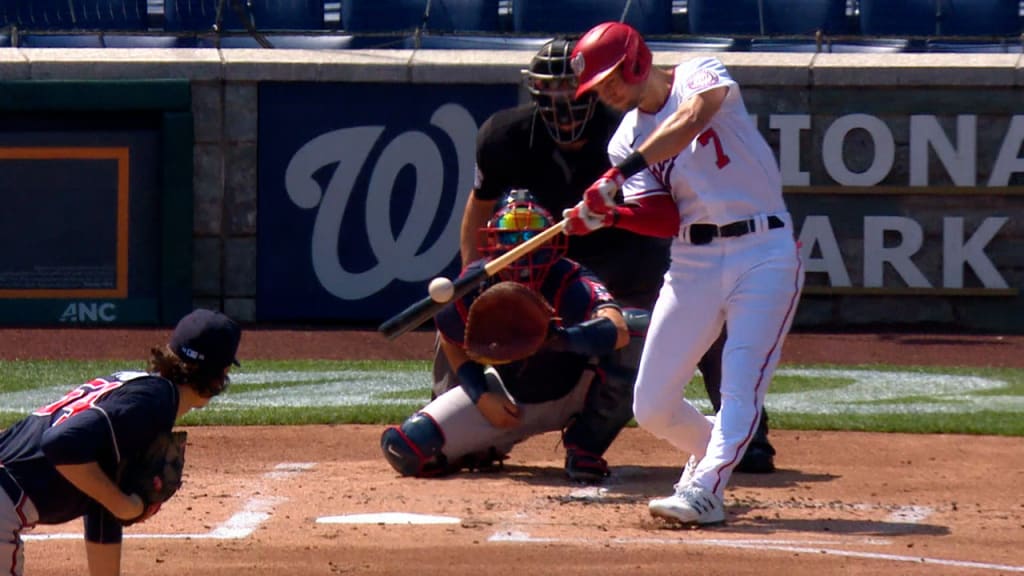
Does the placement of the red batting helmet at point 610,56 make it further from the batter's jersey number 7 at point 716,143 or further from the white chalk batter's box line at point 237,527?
the white chalk batter's box line at point 237,527

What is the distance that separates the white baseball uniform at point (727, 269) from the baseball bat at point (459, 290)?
1.60 feet

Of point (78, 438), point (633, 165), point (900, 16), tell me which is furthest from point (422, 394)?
point (900, 16)

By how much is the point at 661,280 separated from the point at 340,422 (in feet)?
6.99

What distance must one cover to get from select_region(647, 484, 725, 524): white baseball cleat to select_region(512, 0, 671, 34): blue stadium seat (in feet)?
33.0

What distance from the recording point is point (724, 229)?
5.16 meters

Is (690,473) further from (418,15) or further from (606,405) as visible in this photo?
(418,15)

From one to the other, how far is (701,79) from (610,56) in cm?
30

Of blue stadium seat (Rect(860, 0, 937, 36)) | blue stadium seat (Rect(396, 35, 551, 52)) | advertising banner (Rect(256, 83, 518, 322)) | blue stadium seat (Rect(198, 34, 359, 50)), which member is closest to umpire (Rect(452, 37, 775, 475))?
advertising banner (Rect(256, 83, 518, 322))

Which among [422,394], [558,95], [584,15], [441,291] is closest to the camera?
[441,291]

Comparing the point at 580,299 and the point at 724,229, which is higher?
the point at 724,229

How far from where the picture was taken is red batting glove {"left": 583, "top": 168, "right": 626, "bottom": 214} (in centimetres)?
510

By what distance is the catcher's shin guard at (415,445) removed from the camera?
20.5 ft

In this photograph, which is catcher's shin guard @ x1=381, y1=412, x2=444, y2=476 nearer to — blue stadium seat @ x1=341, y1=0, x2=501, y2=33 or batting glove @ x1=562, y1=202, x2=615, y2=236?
batting glove @ x1=562, y1=202, x2=615, y2=236

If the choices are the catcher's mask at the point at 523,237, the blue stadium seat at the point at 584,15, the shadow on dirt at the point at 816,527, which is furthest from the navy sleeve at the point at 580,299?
the blue stadium seat at the point at 584,15
